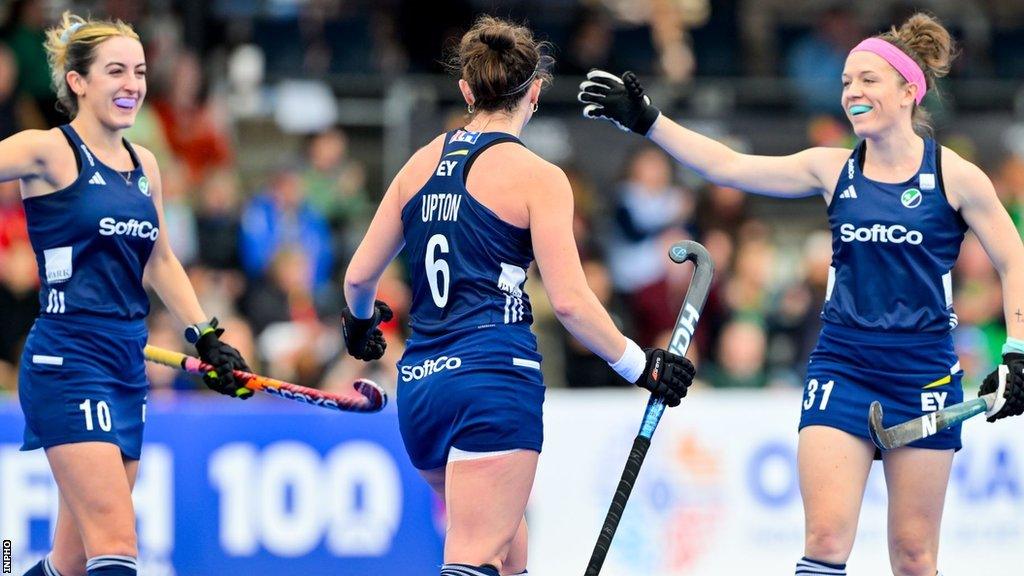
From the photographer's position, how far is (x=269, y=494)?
9.19 meters

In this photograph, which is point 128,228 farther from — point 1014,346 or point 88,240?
point 1014,346

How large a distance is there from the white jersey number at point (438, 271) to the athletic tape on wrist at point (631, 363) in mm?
631

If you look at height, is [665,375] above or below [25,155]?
below

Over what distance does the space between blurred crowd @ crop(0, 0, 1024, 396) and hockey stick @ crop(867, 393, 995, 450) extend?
463 cm

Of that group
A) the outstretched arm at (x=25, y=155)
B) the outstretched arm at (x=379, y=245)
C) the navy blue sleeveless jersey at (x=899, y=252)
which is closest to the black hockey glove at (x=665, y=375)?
the navy blue sleeveless jersey at (x=899, y=252)

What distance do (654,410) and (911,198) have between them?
1261 mm

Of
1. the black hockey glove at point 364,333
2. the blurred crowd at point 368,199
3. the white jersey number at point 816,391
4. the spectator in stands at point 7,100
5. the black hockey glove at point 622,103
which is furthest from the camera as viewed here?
the blurred crowd at point 368,199

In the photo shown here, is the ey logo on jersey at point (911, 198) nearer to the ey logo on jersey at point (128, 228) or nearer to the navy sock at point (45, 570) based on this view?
the ey logo on jersey at point (128, 228)

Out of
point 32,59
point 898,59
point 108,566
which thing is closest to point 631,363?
point 898,59

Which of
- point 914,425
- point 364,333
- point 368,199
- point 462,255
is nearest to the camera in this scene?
point 462,255

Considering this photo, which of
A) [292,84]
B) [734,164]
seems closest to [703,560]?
[734,164]

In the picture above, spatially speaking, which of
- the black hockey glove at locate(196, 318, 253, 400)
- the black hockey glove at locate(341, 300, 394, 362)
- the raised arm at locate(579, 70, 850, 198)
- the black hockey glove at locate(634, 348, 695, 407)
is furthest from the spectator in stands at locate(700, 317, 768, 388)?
the black hockey glove at locate(634, 348, 695, 407)

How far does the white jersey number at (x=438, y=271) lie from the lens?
5.37m

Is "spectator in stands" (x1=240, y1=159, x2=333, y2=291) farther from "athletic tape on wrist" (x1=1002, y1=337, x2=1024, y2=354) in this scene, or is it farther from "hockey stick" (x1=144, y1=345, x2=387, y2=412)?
"athletic tape on wrist" (x1=1002, y1=337, x2=1024, y2=354)
